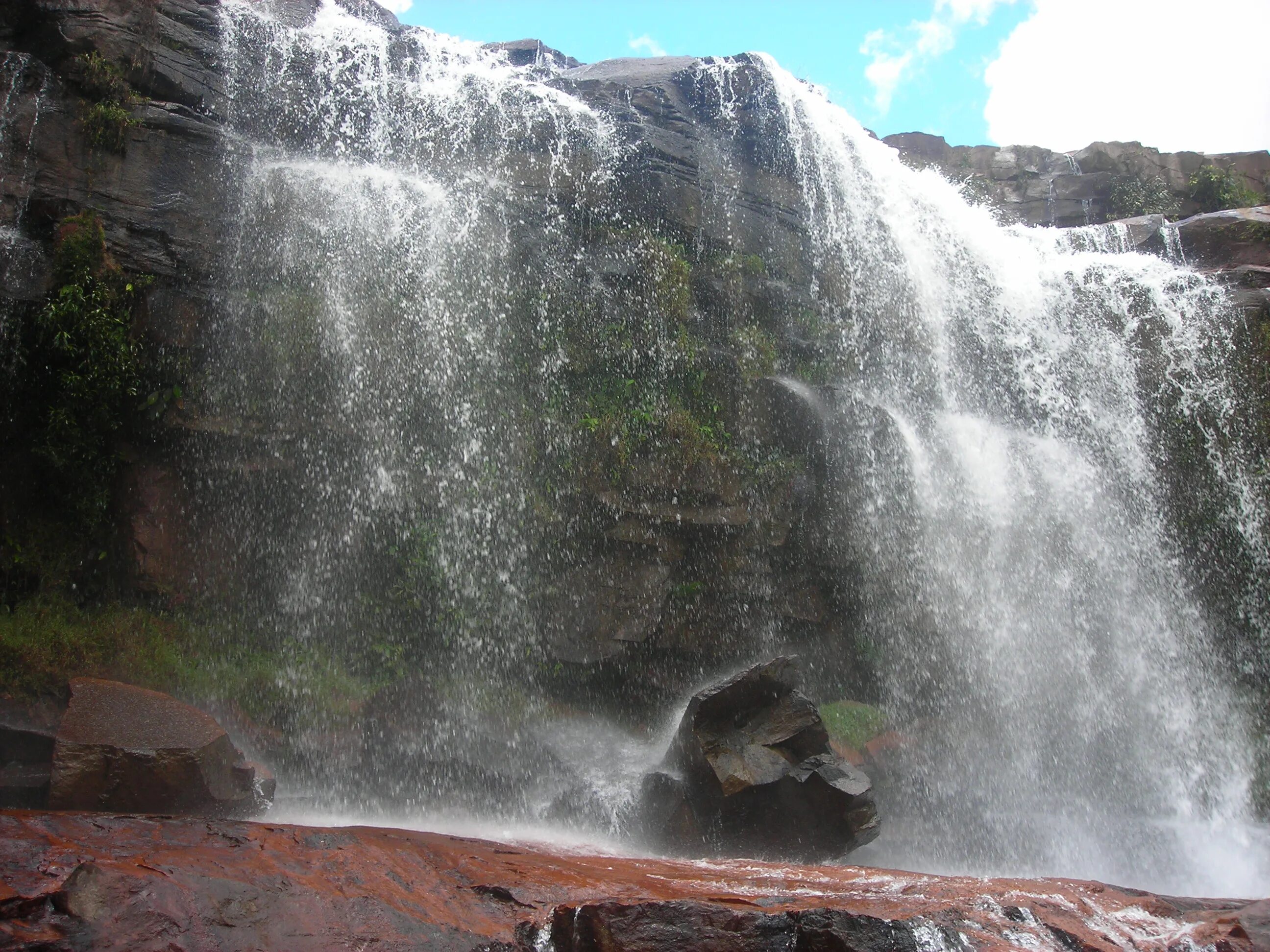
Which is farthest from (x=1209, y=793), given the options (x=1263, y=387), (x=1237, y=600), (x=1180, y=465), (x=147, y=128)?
(x=147, y=128)

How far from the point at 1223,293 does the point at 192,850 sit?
56.3 ft

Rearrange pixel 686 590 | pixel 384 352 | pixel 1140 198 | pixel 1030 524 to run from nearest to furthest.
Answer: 1. pixel 384 352
2. pixel 686 590
3. pixel 1030 524
4. pixel 1140 198

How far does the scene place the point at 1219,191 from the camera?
19156 mm

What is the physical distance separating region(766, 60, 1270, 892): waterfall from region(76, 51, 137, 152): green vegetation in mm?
10045

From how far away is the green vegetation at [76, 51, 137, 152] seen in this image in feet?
33.5

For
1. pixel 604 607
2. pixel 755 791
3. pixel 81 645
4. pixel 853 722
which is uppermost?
pixel 81 645

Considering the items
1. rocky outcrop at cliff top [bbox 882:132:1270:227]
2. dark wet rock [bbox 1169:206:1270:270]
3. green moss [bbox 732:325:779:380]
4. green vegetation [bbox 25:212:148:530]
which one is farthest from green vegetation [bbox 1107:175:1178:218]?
green vegetation [bbox 25:212:148:530]

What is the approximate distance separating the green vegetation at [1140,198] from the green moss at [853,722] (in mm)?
14098

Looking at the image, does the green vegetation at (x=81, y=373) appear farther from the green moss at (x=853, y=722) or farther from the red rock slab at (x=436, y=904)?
the green moss at (x=853, y=722)

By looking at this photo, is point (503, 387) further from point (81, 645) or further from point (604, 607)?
point (81, 645)

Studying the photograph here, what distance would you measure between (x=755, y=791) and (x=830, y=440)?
5661 millimetres

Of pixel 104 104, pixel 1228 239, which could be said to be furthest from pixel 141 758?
pixel 1228 239

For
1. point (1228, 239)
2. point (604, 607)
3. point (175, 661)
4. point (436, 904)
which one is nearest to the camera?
point (436, 904)

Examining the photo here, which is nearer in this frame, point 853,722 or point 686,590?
point 853,722
